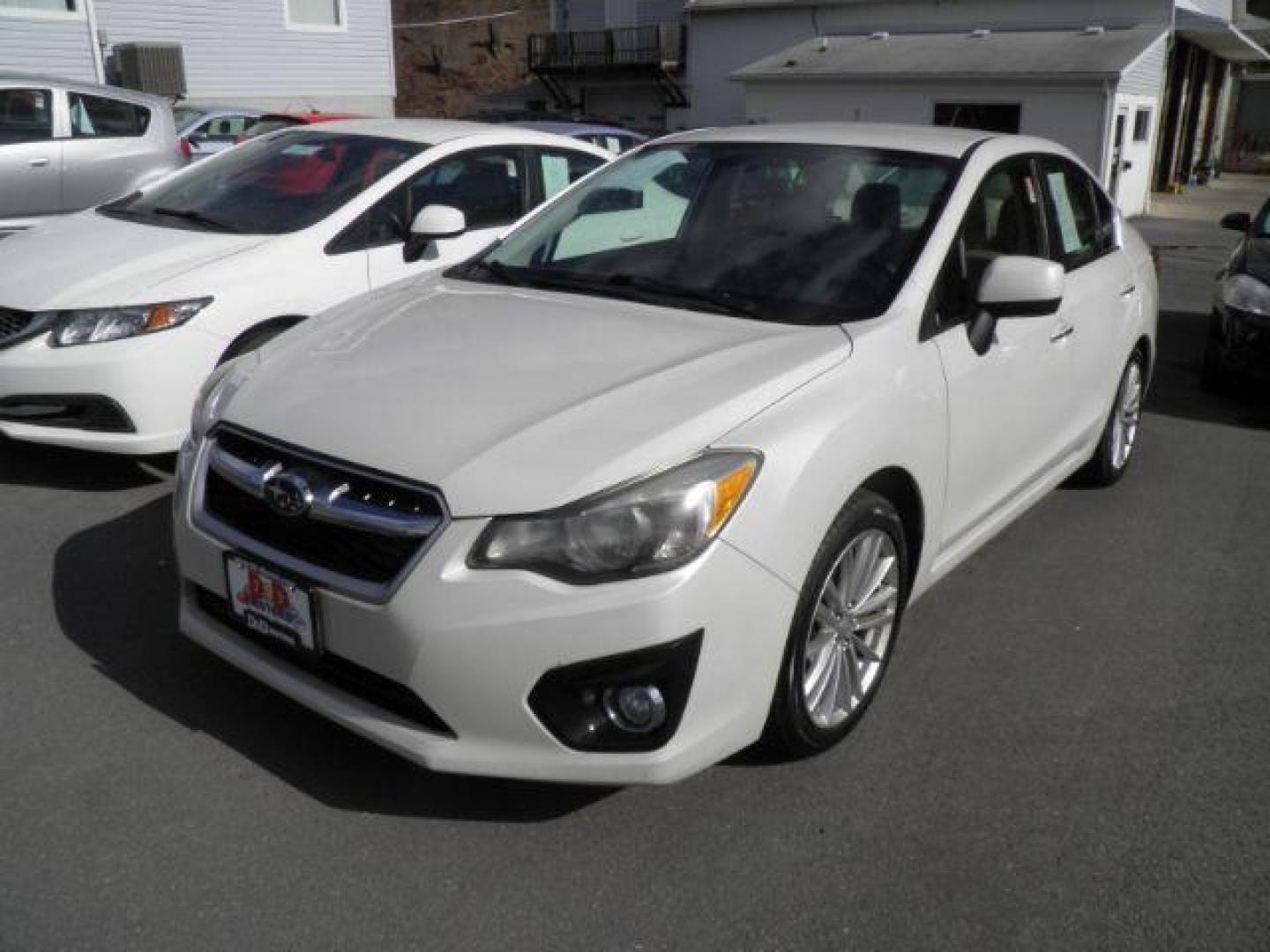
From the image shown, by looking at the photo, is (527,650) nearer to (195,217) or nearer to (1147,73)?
(195,217)

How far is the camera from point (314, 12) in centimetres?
2017

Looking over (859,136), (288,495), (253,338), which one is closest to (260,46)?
(253,338)

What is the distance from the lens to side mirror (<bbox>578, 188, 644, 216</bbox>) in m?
4.25

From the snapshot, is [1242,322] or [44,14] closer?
[1242,322]

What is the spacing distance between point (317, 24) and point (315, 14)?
0.55 feet

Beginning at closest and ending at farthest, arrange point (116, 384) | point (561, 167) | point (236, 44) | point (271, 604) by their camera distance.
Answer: point (271, 604) → point (116, 384) → point (561, 167) → point (236, 44)

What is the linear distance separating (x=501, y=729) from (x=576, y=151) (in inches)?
181

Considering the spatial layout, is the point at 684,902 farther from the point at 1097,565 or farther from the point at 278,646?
the point at 1097,565

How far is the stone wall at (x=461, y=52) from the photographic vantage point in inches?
1674

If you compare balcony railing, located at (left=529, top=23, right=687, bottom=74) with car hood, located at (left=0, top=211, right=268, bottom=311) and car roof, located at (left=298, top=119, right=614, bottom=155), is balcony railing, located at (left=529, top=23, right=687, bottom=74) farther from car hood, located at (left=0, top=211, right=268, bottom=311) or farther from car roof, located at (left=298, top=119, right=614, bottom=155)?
car hood, located at (left=0, top=211, right=268, bottom=311)

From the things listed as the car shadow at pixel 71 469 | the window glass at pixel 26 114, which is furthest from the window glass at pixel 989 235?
the window glass at pixel 26 114

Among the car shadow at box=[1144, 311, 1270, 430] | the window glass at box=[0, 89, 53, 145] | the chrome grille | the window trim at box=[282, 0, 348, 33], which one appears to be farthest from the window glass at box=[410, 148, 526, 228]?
the window trim at box=[282, 0, 348, 33]

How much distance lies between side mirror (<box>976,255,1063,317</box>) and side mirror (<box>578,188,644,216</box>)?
1345 millimetres

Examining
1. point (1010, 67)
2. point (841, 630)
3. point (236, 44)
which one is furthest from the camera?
point (1010, 67)
